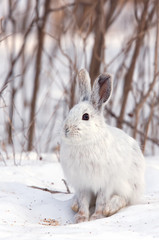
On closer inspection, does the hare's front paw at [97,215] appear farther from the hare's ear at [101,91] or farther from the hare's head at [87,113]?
the hare's ear at [101,91]

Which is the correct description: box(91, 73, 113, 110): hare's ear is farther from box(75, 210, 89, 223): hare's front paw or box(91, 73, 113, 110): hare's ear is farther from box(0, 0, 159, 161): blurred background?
box(75, 210, 89, 223): hare's front paw

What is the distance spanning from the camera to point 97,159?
3111mm

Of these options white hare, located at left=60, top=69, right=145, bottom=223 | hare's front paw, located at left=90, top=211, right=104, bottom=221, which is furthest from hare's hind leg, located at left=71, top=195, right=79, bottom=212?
hare's front paw, located at left=90, top=211, right=104, bottom=221

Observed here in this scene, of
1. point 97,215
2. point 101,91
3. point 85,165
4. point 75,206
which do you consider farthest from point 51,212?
point 101,91

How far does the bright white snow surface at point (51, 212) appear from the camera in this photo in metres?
2.53

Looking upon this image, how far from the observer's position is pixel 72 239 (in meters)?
2.40

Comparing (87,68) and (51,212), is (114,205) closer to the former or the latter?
(51,212)

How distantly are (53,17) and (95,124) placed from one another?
9.93m

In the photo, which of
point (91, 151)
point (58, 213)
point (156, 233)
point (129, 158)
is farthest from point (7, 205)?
point (156, 233)

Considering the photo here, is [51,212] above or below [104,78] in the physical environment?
below

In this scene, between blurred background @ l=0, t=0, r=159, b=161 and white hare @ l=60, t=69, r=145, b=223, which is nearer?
white hare @ l=60, t=69, r=145, b=223

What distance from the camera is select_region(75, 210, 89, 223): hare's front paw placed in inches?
124

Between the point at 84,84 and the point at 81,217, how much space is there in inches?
37.6

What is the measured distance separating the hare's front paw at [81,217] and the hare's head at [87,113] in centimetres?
53
